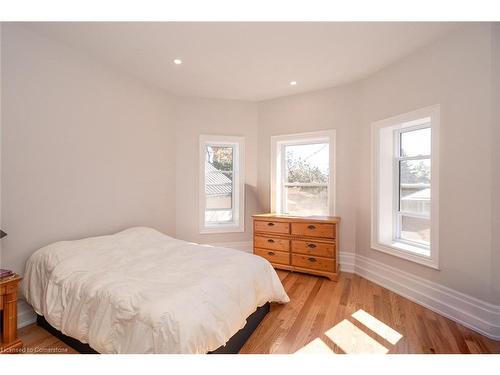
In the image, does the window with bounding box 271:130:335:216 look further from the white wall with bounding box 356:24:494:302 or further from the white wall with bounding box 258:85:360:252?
the white wall with bounding box 356:24:494:302

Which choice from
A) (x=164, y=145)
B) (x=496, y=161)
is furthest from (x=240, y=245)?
(x=496, y=161)

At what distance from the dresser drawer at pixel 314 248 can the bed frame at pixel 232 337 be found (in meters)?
1.25

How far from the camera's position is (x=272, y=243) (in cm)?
351

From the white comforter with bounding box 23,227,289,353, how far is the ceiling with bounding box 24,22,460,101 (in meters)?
2.01

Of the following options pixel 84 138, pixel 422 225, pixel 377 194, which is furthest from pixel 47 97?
pixel 422 225

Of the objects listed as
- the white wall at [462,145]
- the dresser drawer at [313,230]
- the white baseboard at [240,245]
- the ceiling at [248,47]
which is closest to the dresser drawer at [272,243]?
the dresser drawer at [313,230]

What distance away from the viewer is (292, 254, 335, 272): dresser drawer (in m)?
3.14

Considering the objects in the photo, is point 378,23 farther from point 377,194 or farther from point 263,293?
point 263,293

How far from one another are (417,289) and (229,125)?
11.2 feet

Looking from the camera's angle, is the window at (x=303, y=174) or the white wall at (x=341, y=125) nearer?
the white wall at (x=341, y=125)

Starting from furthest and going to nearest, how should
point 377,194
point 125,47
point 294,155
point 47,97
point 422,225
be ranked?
1. point 294,155
2. point 377,194
3. point 422,225
4. point 125,47
5. point 47,97

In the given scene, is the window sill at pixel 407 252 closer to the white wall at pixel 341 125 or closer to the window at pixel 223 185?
the white wall at pixel 341 125

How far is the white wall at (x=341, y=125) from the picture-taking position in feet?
11.3

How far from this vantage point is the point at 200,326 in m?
1.36
